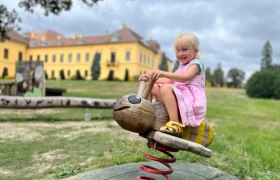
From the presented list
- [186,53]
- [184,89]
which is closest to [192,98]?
[184,89]

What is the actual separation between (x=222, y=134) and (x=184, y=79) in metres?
5.42

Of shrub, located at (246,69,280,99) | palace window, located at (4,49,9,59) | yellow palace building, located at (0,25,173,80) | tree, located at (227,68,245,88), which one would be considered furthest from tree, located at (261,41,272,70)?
palace window, located at (4,49,9,59)

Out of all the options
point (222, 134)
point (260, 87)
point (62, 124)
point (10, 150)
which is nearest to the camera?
point (10, 150)

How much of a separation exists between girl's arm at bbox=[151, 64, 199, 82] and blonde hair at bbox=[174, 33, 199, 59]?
0.67ft

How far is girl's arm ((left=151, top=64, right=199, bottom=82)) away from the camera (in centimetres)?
334

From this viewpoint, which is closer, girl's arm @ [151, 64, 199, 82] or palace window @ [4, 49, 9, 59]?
girl's arm @ [151, 64, 199, 82]

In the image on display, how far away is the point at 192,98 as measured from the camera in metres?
3.49

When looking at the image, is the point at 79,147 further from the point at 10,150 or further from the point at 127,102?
the point at 127,102

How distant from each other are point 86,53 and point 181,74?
225ft

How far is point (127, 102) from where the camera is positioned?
3.30 metres

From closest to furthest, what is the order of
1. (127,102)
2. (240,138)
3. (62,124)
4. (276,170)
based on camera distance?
(127,102), (276,170), (240,138), (62,124)

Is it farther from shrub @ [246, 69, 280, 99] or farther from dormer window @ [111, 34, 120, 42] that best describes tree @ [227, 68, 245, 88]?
shrub @ [246, 69, 280, 99]

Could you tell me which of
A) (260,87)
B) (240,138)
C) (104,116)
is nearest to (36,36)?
(260,87)

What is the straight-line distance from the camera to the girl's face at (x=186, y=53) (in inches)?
139
